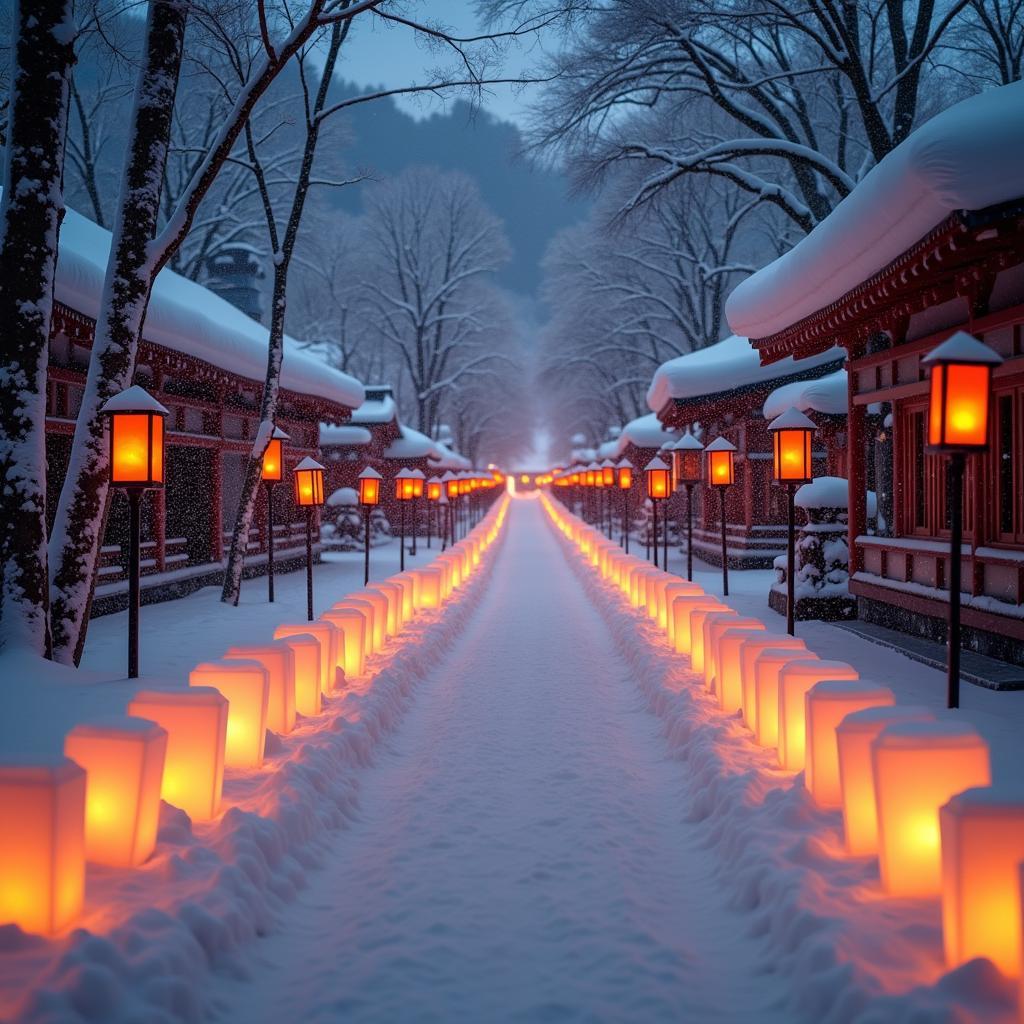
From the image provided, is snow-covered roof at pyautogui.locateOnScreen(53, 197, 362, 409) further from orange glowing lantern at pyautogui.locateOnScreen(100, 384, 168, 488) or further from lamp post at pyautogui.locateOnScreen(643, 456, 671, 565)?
lamp post at pyautogui.locateOnScreen(643, 456, 671, 565)

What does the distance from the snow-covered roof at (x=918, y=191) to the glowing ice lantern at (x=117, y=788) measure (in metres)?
6.00

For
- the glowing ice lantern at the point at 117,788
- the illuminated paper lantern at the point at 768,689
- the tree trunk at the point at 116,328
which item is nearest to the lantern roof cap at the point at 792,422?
the illuminated paper lantern at the point at 768,689

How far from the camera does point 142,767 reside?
3.56 metres

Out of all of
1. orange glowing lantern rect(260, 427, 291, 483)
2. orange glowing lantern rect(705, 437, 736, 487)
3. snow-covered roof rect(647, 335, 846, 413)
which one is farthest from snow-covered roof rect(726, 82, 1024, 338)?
snow-covered roof rect(647, 335, 846, 413)

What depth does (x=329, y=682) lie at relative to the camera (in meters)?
6.97

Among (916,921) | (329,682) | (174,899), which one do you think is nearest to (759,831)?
(916,921)

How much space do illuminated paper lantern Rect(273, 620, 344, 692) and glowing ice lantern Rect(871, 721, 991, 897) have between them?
14.5 ft

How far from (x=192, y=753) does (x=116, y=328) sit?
14.2 ft

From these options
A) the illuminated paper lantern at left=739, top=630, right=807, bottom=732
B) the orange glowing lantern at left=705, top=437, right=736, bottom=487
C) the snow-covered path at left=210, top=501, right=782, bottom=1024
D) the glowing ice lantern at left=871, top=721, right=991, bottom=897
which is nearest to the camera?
the snow-covered path at left=210, top=501, right=782, bottom=1024

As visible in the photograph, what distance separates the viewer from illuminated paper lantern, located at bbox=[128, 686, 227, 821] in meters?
4.16

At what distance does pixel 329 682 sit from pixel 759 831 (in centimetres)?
398

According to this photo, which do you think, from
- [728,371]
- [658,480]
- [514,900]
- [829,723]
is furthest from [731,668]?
[728,371]

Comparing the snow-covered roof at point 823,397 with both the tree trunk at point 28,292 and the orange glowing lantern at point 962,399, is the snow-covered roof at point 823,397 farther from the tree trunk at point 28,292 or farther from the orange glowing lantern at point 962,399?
the tree trunk at point 28,292

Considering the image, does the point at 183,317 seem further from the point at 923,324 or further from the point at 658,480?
the point at 923,324
